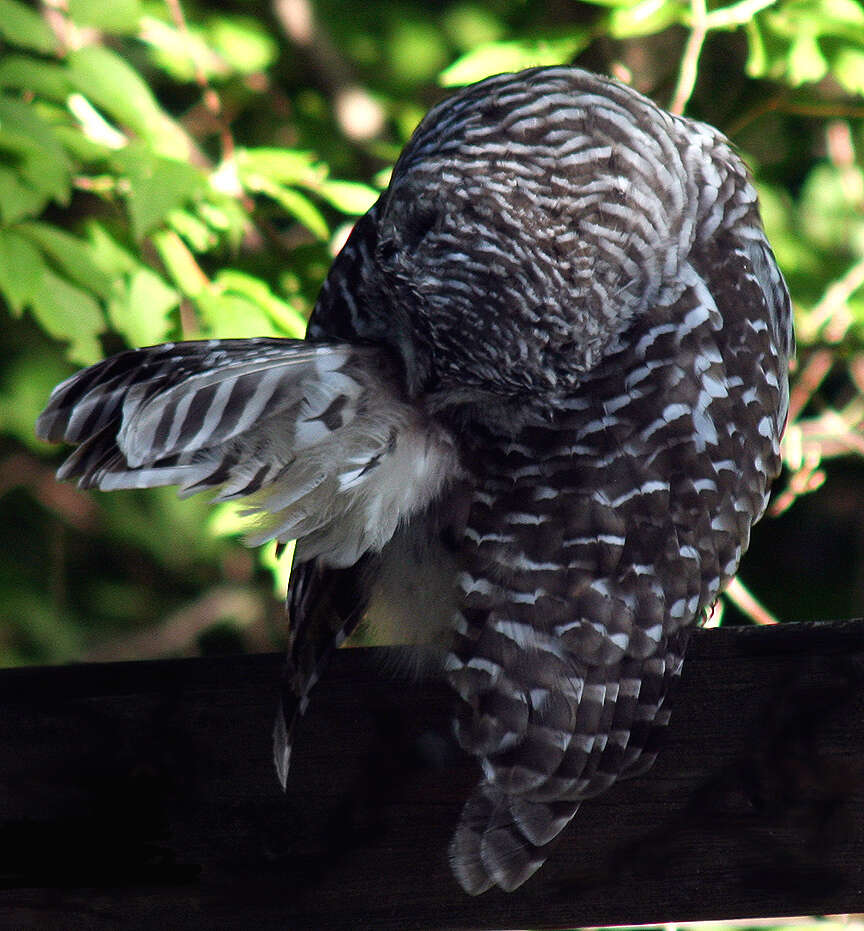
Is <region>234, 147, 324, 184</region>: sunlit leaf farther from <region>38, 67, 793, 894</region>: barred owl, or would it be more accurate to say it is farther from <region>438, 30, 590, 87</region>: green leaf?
<region>38, 67, 793, 894</region>: barred owl

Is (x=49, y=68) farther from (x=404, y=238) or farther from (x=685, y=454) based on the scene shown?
(x=685, y=454)

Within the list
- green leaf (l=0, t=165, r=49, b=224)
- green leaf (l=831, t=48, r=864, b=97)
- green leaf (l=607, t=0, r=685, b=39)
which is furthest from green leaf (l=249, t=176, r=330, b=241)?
green leaf (l=831, t=48, r=864, b=97)

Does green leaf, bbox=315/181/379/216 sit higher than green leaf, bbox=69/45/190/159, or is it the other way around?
green leaf, bbox=69/45/190/159

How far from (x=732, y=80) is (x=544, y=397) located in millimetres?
1503

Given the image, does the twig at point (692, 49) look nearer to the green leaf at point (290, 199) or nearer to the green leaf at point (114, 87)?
the green leaf at point (290, 199)

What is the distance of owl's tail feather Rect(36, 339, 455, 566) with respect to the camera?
2.62 feet

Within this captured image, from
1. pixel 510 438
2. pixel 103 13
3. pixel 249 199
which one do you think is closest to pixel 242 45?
pixel 249 199

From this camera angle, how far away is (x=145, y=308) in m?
1.51

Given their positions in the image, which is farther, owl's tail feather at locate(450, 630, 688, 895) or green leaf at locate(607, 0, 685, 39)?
green leaf at locate(607, 0, 685, 39)

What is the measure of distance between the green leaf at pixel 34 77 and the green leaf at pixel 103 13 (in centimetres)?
6

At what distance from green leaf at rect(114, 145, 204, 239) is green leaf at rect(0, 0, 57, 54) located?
0.14 metres

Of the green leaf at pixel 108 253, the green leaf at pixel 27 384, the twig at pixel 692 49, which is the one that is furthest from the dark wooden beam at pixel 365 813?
the green leaf at pixel 27 384

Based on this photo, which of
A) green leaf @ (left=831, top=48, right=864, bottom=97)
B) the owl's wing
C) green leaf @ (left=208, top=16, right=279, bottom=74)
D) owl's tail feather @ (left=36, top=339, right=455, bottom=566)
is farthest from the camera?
green leaf @ (left=208, top=16, right=279, bottom=74)

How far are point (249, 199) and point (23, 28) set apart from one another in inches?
17.3
